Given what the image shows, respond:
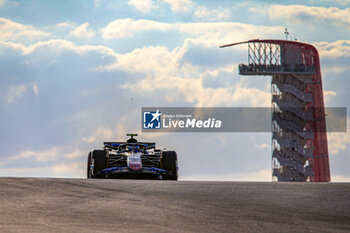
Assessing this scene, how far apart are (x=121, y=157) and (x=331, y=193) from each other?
9.47 meters

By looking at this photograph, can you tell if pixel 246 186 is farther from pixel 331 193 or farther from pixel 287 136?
pixel 287 136

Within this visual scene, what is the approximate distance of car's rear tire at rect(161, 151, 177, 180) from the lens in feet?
70.4

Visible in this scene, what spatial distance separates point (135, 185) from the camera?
14711 mm

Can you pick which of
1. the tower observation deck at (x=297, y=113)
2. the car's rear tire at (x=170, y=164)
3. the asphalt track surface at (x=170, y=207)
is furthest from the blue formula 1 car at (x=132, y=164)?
the tower observation deck at (x=297, y=113)

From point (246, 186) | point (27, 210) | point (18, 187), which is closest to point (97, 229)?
point (27, 210)

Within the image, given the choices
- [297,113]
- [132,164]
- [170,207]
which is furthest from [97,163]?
[297,113]

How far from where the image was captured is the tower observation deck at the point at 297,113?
69.2 metres

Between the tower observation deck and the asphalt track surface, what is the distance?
54.8 m

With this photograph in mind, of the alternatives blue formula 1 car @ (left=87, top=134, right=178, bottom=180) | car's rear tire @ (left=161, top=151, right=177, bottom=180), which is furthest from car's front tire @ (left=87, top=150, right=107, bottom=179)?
car's rear tire @ (left=161, top=151, right=177, bottom=180)

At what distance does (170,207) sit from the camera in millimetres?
11266

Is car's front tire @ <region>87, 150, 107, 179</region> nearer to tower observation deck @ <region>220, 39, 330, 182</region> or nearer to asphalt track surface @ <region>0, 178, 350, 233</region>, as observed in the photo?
asphalt track surface @ <region>0, 178, 350, 233</region>

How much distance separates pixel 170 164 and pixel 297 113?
162ft

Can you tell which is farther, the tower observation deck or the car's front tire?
the tower observation deck

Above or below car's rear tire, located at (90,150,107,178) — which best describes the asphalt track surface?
below
